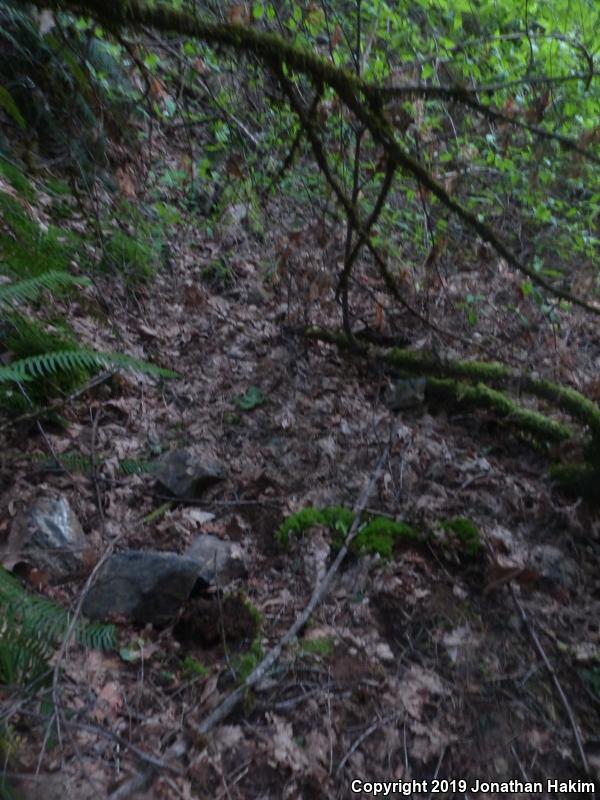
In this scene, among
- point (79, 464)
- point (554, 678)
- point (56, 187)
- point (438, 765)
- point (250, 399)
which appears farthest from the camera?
point (56, 187)

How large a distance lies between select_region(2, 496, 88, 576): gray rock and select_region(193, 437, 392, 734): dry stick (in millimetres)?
1005

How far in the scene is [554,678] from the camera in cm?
292

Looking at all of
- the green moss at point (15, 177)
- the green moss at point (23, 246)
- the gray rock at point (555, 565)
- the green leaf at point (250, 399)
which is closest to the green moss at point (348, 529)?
the gray rock at point (555, 565)

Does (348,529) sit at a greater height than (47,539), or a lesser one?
greater

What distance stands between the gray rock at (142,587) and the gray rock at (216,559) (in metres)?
0.11

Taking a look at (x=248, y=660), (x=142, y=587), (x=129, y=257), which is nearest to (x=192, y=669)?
(x=248, y=660)

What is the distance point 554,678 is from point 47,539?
8.01 feet

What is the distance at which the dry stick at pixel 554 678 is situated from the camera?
2645 mm

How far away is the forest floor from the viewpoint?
254cm

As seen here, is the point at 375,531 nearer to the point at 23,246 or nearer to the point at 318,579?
the point at 318,579

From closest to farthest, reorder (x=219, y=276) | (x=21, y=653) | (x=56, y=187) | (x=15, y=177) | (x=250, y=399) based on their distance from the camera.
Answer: (x=21, y=653) → (x=15, y=177) → (x=250, y=399) → (x=56, y=187) → (x=219, y=276)

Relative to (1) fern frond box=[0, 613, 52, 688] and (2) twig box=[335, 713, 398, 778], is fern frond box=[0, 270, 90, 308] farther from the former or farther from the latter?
(2) twig box=[335, 713, 398, 778]

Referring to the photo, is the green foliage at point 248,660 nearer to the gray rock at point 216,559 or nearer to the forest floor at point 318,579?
the forest floor at point 318,579

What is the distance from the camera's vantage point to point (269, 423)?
→ 4730 mm
